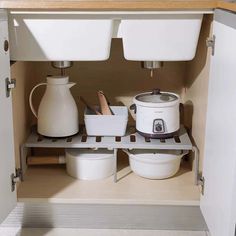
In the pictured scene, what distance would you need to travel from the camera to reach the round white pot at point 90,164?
1768 mm

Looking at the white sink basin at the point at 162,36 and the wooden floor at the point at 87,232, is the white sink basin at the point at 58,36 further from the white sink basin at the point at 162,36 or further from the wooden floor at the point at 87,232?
the wooden floor at the point at 87,232

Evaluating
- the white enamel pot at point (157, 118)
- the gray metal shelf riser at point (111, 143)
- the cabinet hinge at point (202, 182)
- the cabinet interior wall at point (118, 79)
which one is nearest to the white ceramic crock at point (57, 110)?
the gray metal shelf riser at point (111, 143)

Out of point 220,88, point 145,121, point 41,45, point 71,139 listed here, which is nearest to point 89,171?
point 71,139

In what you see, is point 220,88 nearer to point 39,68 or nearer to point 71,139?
point 71,139

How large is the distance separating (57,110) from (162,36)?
485mm

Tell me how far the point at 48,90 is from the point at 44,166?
316 millimetres

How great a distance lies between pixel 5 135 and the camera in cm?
142

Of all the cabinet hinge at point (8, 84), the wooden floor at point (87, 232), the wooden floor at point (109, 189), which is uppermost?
the cabinet hinge at point (8, 84)

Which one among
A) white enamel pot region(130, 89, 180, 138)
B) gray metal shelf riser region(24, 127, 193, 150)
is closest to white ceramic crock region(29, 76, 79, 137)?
gray metal shelf riser region(24, 127, 193, 150)

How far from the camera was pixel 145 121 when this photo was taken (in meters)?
1.76

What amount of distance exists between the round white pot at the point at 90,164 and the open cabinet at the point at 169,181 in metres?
0.03

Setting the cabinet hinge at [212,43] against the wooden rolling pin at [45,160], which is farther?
the wooden rolling pin at [45,160]

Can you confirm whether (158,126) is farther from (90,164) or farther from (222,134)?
(222,134)

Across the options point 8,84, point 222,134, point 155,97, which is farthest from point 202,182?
point 8,84
